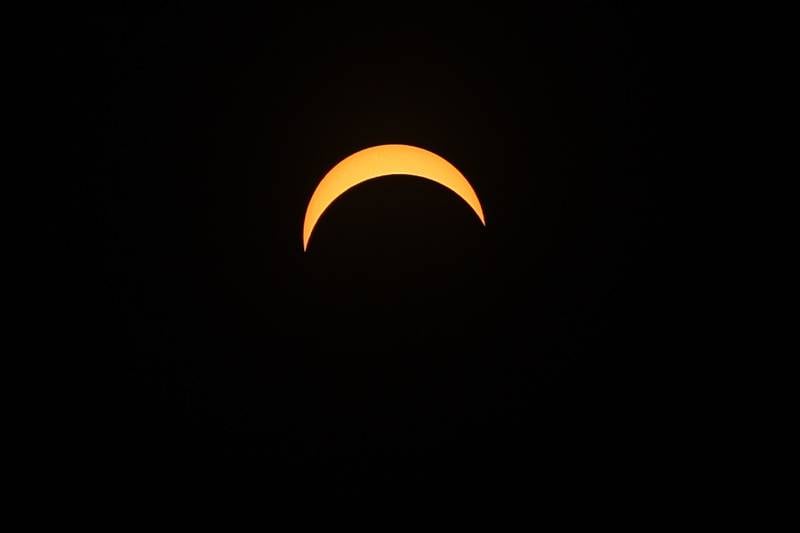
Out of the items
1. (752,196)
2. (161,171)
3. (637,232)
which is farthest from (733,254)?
(161,171)

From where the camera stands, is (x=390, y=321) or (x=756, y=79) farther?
(x=756, y=79)

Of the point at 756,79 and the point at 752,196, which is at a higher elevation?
the point at 756,79

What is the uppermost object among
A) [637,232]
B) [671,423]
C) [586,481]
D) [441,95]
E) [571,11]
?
[571,11]

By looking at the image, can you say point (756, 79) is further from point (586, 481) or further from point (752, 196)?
point (586, 481)

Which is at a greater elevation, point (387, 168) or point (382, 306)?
point (387, 168)
